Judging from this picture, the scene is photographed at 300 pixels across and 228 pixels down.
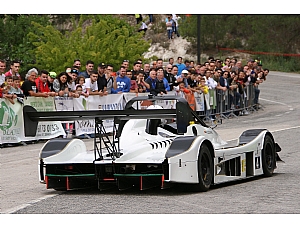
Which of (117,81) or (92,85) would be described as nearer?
(92,85)

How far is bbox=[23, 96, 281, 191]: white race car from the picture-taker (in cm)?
981

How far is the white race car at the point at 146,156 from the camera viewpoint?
9812 mm

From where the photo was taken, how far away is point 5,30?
37062 millimetres

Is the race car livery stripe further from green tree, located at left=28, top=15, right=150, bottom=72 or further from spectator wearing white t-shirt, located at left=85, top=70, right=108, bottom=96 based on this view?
green tree, located at left=28, top=15, right=150, bottom=72

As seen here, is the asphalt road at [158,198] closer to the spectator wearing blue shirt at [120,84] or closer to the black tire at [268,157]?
the black tire at [268,157]

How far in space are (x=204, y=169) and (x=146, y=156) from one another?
860 mm

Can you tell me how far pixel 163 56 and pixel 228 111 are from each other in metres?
26.0

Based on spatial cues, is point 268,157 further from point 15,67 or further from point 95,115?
point 15,67

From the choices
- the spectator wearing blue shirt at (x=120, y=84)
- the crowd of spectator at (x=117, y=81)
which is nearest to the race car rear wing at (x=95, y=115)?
the crowd of spectator at (x=117, y=81)

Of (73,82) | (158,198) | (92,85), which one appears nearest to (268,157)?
(158,198)

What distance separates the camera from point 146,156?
10.3 m

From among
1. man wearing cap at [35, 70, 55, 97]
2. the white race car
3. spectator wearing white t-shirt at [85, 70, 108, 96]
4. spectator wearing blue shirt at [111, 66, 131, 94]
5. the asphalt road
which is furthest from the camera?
spectator wearing blue shirt at [111, 66, 131, 94]

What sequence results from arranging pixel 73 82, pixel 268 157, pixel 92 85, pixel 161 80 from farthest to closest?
1. pixel 161 80
2. pixel 92 85
3. pixel 73 82
4. pixel 268 157

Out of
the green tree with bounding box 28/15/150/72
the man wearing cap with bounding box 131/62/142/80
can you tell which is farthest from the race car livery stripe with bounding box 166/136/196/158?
the green tree with bounding box 28/15/150/72
